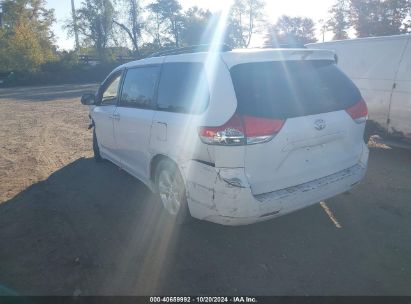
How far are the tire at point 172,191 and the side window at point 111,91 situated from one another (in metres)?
1.79

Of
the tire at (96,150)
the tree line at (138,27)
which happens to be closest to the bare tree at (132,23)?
the tree line at (138,27)

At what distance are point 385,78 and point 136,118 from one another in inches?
184

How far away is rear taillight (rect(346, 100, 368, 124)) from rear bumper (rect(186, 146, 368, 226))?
719mm

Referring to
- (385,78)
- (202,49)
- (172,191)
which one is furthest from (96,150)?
(385,78)

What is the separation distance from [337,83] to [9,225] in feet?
13.8

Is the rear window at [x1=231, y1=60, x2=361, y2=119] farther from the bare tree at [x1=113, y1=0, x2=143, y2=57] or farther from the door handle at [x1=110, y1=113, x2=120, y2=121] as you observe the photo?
the bare tree at [x1=113, y1=0, x2=143, y2=57]

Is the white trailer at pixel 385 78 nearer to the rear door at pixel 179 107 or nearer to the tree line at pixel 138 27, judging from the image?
the rear door at pixel 179 107

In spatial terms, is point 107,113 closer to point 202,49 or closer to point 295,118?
point 202,49

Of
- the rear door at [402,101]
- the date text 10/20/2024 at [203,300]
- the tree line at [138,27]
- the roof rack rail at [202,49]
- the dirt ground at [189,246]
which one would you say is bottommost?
the date text 10/20/2024 at [203,300]

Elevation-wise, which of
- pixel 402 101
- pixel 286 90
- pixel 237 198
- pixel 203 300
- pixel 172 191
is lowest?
Result: pixel 203 300

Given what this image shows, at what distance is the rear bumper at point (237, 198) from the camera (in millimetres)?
3285

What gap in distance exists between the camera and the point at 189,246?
384 cm

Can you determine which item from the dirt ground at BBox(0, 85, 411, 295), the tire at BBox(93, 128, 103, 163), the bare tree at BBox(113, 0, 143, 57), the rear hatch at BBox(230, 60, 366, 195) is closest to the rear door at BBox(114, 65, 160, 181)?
the dirt ground at BBox(0, 85, 411, 295)

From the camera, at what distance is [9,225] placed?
177 inches
